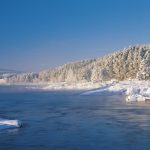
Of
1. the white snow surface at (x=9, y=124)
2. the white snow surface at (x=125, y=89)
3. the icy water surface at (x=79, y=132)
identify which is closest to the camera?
the icy water surface at (x=79, y=132)

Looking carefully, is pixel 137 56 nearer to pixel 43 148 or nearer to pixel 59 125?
pixel 59 125

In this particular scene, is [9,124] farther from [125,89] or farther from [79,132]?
[125,89]

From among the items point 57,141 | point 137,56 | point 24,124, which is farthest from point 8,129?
point 137,56

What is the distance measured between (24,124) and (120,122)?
10.2 m

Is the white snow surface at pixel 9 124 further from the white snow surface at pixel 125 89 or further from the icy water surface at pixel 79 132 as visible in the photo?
the white snow surface at pixel 125 89

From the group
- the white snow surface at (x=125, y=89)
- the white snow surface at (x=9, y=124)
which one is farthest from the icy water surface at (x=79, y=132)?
the white snow surface at (x=125, y=89)

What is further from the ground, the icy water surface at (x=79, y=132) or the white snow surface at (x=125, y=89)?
the white snow surface at (x=125, y=89)

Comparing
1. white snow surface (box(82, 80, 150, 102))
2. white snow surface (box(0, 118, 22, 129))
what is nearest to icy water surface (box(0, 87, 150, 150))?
white snow surface (box(0, 118, 22, 129))

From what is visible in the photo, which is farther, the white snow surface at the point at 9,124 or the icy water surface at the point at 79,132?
the white snow surface at the point at 9,124

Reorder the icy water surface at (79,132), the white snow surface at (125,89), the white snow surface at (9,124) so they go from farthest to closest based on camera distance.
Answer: the white snow surface at (125,89), the white snow surface at (9,124), the icy water surface at (79,132)

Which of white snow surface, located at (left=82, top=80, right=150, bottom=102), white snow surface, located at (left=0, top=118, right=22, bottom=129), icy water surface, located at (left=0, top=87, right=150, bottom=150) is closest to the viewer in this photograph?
icy water surface, located at (left=0, top=87, right=150, bottom=150)

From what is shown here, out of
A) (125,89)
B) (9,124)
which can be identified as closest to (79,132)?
(9,124)

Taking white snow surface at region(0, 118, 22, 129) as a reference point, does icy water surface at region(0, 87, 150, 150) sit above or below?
below

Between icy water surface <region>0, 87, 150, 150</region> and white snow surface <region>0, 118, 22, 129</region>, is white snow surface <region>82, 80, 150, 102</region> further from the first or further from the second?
white snow surface <region>0, 118, 22, 129</region>
